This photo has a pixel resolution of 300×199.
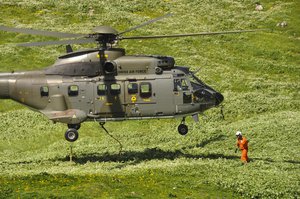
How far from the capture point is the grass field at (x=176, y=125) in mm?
22562

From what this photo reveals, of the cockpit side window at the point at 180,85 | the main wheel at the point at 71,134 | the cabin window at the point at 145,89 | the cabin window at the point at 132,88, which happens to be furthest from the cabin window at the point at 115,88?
the cockpit side window at the point at 180,85

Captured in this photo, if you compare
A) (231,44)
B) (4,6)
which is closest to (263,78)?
(231,44)

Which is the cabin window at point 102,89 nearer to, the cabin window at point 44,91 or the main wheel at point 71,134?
the main wheel at point 71,134

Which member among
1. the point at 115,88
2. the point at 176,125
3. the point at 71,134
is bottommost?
the point at 176,125

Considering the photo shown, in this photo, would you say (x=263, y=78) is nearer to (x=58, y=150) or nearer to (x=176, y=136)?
(x=176, y=136)

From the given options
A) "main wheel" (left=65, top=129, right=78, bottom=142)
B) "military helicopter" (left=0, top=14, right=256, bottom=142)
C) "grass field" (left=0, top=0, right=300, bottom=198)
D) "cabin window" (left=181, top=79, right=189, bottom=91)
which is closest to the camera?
"grass field" (left=0, top=0, right=300, bottom=198)

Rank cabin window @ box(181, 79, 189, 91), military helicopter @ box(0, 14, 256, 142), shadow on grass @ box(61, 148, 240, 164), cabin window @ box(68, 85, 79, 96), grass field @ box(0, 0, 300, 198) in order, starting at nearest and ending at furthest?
grass field @ box(0, 0, 300, 198), military helicopter @ box(0, 14, 256, 142), cabin window @ box(68, 85, 79, 96), cabin window @ box(181, 79, 189, 91), shadow on grass @ box(61, 148, 240, 164)

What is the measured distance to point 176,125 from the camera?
3878 cm

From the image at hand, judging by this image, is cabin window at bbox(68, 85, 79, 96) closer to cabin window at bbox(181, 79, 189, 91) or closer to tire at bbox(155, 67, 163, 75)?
tire at bbox(155, 67, 163, 75)

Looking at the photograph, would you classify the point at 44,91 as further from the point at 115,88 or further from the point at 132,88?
the point at 132,88

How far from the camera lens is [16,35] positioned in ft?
212

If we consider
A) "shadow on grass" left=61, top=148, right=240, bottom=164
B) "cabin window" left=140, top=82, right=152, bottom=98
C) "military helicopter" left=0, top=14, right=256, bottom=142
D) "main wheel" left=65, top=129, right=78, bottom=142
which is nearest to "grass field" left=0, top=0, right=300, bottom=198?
"shadow on grass" left=61, top=148, right=240, bottom=164

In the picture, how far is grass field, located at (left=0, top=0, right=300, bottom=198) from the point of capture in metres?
22.6

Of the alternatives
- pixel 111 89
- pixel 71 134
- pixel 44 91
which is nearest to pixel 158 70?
pixel 111 89
